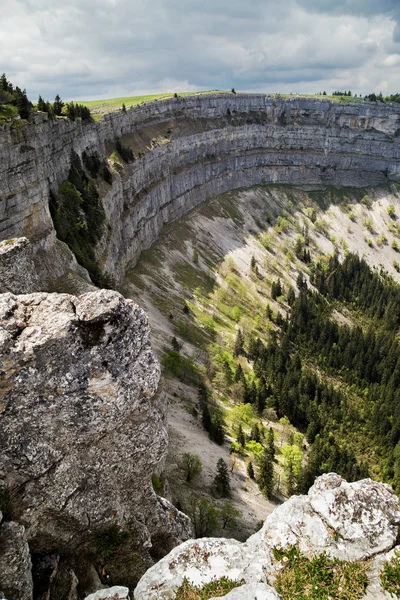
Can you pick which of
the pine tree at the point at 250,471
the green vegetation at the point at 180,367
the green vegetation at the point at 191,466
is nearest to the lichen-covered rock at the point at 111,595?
the green vegetation at the point at 191,466

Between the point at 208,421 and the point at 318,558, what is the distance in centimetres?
3830

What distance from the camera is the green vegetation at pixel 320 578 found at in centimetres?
1772

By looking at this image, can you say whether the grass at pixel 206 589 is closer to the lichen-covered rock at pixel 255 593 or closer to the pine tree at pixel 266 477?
the lichen-covered rock at pixel 255 593

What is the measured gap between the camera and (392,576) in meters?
18.1

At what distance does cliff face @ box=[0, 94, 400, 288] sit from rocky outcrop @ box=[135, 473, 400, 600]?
25115 mm

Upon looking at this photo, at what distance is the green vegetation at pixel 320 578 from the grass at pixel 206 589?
2.24 metres

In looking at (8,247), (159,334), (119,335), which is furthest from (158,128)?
(119,335)

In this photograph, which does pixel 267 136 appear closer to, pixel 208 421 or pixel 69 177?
pixel 69 177

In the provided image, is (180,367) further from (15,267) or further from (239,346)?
(15,267)

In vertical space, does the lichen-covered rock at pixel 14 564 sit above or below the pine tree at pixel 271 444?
above

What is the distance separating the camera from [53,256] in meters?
39.0

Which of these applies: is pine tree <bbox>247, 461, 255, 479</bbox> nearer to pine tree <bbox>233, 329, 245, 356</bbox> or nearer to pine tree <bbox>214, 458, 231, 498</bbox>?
pine tree <bbox>214, 458, 231, 498</bbox>

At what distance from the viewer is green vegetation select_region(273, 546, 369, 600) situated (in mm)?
17719

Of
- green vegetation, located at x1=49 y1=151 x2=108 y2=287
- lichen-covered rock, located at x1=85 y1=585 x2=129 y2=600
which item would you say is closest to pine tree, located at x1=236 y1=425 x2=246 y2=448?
green vegetation, located at x1=49 y1=151 x2=108 y2=287
